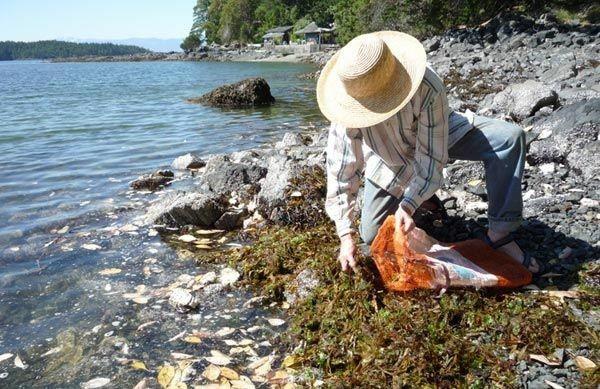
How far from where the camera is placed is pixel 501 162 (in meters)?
3.82

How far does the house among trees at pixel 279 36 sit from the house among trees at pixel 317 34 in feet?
40.4

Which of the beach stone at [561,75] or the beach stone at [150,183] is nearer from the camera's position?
the beach stone at [150,183]

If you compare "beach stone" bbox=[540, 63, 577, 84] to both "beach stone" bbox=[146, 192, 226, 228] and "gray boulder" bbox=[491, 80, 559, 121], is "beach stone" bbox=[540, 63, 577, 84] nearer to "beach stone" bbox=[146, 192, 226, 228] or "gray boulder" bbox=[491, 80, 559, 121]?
"gray boulder" bbox=[491, 80, 559, 121]

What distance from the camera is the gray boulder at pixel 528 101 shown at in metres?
8.00

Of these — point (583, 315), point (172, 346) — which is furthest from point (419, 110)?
point (172, 346)

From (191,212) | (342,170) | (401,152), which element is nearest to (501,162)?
(401,152)

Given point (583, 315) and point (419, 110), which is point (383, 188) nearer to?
point (419, 110)

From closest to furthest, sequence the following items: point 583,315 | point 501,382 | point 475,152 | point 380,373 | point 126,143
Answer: point 501,382
point 380,373
point 583,315
point 475,152
point 126,143

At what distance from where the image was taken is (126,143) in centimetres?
1315

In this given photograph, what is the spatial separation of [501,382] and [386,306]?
1.02 meters

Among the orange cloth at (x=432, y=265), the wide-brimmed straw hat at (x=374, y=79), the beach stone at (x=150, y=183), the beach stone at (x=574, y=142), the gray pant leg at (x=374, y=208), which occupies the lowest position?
the beach stone at (x=150, y=183)

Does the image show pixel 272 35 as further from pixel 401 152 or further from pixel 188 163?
pixel 401 152

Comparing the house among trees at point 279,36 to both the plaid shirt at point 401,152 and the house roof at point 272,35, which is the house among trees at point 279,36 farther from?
the plaid shirt at point 401,152

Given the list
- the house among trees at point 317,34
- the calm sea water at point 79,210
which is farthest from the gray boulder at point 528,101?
the house among trees at point 317,34
